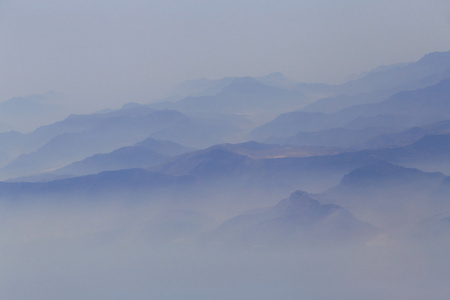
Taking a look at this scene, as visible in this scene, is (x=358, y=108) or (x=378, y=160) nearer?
(x=378, y=160)

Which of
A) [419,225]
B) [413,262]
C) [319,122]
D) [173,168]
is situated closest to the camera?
[413,262]

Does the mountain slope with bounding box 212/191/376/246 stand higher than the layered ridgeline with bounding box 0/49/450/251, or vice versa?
the layered ridgeline with bounding box 0/49/450/251

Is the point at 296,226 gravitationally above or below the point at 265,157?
below

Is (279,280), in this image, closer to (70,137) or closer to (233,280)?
(233,280)

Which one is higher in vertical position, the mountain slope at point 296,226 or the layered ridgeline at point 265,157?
the layered ridgeline at point 265,157

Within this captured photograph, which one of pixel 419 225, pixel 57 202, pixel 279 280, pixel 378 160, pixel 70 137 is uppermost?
pixel 70 137

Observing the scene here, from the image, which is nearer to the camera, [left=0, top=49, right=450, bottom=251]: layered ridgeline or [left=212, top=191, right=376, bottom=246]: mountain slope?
[left=212, top=191, right=376, bottom=246]: mountain slope

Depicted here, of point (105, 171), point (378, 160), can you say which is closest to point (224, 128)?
point (105, 171)

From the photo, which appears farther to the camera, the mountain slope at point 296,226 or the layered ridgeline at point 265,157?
the layered ridgeline at point 265,157

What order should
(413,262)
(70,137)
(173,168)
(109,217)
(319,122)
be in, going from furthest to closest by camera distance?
(70,137) < (319,122) < (173,168) < (109,217) < (413,262)

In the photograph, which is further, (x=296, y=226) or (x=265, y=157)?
(x=265, y=157)

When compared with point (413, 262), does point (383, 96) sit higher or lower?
higher
